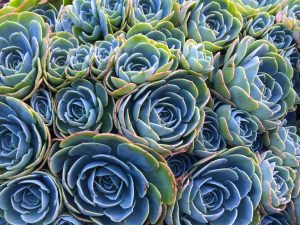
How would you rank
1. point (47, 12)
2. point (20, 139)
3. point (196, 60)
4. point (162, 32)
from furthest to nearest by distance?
point (47, 12) < point (162, 32) < point (196, 60) < point (20, 139)

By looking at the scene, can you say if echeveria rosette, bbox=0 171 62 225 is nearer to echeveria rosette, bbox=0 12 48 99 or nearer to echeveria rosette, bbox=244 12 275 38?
echeveria rosette, bbox=0 12 48 99

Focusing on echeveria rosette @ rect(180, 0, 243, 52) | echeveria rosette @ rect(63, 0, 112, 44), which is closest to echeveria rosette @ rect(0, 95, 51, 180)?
echeveria rosette @ rect(63, 0, 112, 44)

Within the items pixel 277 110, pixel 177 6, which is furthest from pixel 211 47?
pixel 277 110

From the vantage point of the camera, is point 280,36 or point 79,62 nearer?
point 79,62

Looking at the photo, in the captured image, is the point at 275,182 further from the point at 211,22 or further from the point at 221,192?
the point at 211,22

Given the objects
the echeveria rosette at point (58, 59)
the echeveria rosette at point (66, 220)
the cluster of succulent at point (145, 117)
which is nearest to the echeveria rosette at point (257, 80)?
the cluster of succulent at point (145, 117)

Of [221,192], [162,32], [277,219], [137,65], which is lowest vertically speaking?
[277,219]

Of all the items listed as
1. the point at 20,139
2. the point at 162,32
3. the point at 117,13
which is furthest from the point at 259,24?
the point at 20,139
